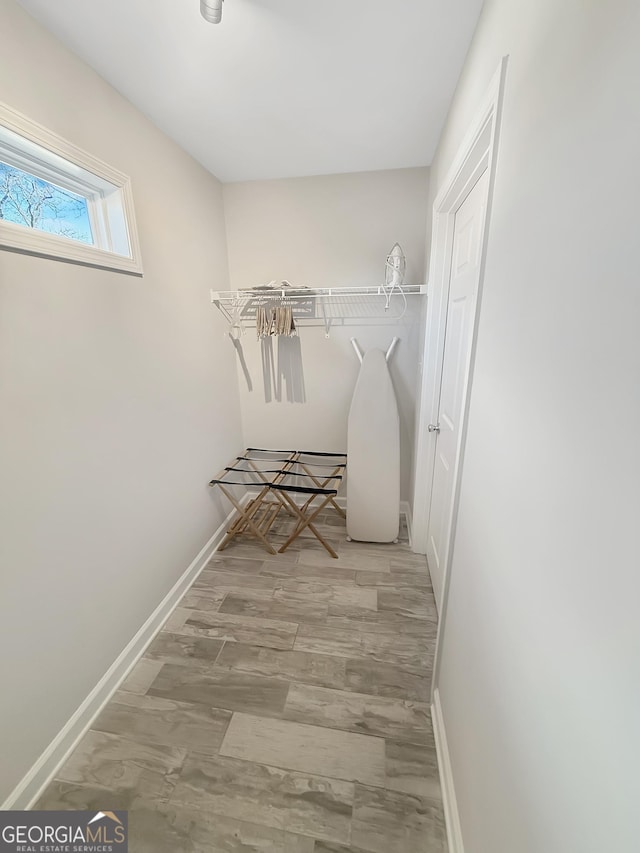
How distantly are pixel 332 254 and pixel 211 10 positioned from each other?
1.43 meters

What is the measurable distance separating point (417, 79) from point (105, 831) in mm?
3017

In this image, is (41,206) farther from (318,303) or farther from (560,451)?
(560,451)

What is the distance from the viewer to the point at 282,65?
4.24ft

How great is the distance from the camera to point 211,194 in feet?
7.25

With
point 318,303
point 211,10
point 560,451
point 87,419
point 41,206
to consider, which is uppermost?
point 211,10

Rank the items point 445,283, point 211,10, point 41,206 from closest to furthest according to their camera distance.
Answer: point 211,10, point 41,206, point 445,283

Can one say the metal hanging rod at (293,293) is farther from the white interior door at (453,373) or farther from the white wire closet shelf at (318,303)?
the white interior door at (453,373)

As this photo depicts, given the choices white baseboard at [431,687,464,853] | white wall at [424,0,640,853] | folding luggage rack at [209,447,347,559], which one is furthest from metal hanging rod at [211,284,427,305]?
white baseboard at [431,687,464,853]

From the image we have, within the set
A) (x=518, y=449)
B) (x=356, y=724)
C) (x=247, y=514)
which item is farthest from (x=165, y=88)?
(x=356, y=724)

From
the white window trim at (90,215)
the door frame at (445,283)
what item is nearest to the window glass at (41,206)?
the white window trim at (90,215)

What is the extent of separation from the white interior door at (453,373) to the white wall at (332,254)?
56cm

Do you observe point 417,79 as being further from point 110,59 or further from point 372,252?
point 110,59

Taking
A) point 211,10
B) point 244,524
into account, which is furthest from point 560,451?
point 244,524

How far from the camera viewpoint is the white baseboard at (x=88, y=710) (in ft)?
3.76
